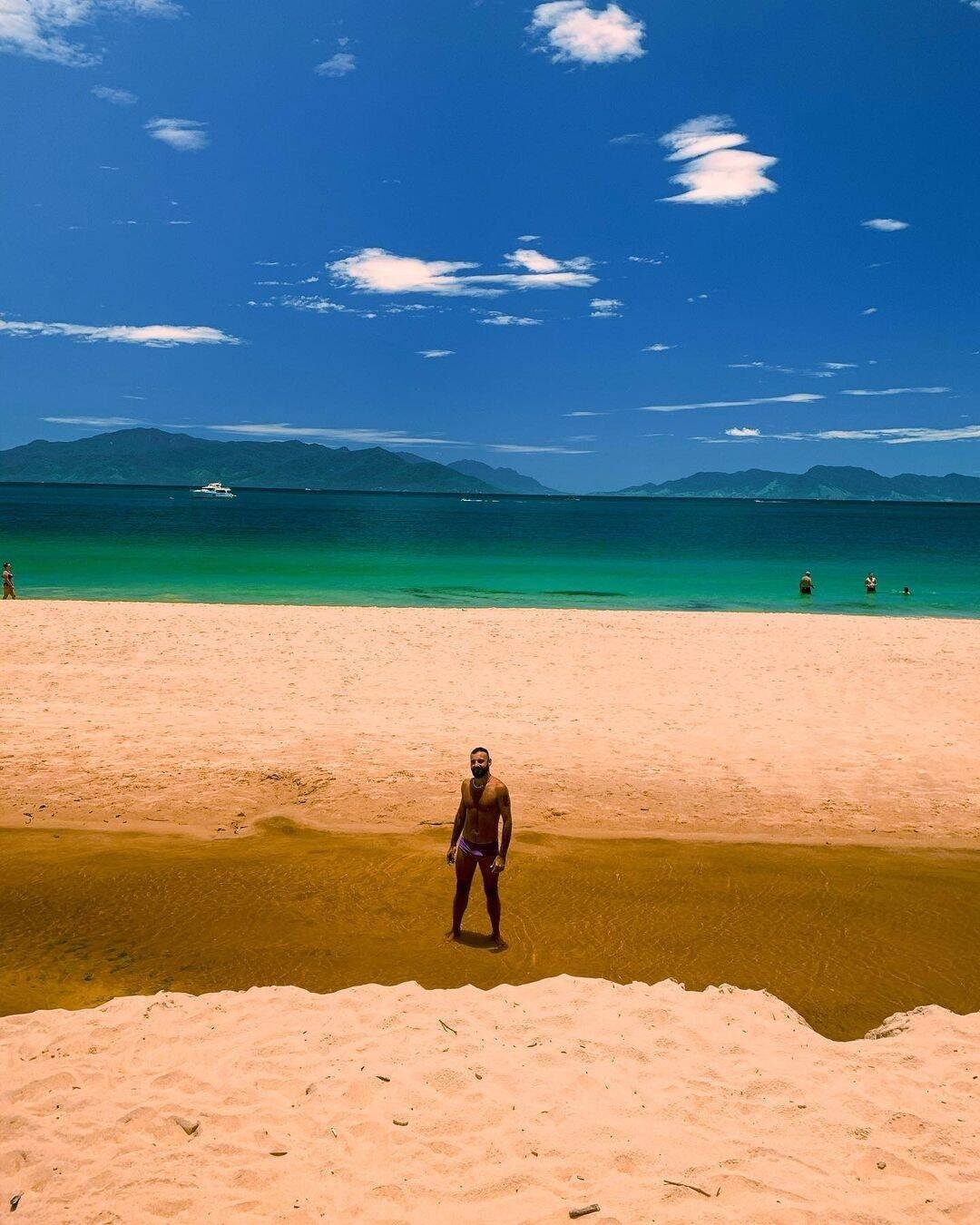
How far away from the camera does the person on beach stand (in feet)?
24.8

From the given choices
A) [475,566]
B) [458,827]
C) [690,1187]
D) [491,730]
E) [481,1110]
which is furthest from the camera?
[475,566]

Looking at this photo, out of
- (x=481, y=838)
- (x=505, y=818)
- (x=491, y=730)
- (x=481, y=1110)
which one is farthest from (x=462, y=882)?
(x=491, y=730)

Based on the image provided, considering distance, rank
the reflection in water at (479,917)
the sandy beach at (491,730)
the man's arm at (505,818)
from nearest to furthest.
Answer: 1. the reflection in water at (479,917)
2. the man's arm at (505,818)
3. the sandy beach at (491,730)

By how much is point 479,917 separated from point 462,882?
0.81 meters

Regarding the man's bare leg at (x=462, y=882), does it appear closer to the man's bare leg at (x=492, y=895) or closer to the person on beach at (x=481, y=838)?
the person on beach at (x=481, y=838)

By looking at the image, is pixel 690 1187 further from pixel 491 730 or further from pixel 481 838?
pixel 491 730

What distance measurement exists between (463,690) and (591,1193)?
12.8 m

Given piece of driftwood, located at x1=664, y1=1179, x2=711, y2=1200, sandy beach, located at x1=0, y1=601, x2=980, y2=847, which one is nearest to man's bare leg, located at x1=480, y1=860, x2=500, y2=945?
sandy beach, located at x1=0, y1=601, x2=980, y2=847

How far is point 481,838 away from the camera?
7.66 meters

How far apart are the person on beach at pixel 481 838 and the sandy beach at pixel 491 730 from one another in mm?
2856

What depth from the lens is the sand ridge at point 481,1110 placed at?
177 inches

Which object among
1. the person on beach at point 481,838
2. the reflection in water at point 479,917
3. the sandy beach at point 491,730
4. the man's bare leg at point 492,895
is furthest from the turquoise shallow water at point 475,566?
the man's bare leg at point 492,895

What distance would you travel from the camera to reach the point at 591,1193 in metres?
4.51

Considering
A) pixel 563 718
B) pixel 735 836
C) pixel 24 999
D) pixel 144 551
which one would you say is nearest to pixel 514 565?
pixel 144 551
